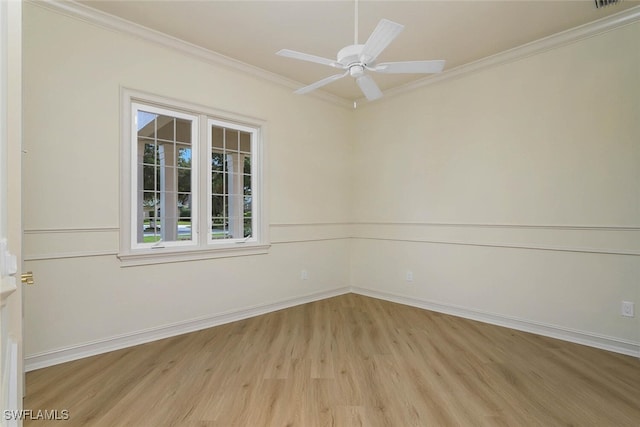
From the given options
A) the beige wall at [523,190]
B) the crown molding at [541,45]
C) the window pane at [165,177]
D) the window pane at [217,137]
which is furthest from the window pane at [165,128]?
the crown molding at [541,45]

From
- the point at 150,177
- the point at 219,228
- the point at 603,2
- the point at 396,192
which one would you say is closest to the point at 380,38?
the point at 603,2

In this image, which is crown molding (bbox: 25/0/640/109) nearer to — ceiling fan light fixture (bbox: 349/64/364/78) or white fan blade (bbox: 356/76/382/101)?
white fan blade (bbox: 356/76/382/101)

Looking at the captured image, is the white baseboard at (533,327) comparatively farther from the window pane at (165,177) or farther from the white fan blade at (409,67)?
the window pane at (165,177)

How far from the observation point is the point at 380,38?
1886 mm

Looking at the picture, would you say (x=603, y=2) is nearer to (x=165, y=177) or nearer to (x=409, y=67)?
(x=409, y=67)

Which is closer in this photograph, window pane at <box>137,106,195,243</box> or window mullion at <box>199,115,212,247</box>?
window pane at <box>137,106,195,243</box>

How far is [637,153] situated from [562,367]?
6.12 feet

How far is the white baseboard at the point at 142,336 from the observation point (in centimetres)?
261

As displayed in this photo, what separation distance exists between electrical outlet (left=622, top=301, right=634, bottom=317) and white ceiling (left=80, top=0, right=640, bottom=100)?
2.46m

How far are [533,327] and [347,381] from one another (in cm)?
214

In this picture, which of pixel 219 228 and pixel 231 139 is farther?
pixel 231 139

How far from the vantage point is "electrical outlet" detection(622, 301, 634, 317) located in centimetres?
286

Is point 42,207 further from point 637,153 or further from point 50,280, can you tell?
point 637,153

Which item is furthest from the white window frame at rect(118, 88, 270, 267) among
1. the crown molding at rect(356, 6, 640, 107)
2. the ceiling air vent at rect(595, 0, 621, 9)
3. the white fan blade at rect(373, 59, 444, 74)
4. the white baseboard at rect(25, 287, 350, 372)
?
the ceiling air vent at rect(595, 0, 621, 9)
